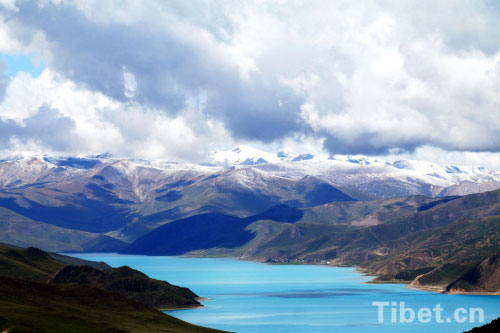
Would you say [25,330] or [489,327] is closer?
[489,327]

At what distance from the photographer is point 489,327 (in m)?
147

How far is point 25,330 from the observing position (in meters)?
200

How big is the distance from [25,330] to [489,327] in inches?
4767
